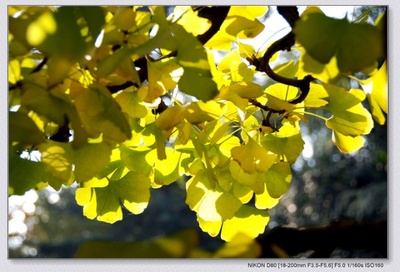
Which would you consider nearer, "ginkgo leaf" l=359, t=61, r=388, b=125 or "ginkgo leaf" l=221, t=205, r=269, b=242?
"ginkgo leaf" l=359, t=61, r=388, b=125

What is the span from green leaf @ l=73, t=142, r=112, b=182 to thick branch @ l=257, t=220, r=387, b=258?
13 cm

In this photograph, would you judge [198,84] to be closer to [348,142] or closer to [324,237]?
[324,237]

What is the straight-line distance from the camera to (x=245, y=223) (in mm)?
612

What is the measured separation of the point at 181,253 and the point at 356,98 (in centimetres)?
28

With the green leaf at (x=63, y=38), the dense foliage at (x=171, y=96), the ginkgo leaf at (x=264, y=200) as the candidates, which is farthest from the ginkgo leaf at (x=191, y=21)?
the ginkgo leaf at (x=264, y=200)

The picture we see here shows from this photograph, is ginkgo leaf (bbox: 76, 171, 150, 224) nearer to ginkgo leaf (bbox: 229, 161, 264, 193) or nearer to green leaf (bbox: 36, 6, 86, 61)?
ginkgo leaf (bbox: 229, 161, 264, 193)

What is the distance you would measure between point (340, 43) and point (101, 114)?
144mm

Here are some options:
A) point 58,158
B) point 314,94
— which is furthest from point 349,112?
point 58,158

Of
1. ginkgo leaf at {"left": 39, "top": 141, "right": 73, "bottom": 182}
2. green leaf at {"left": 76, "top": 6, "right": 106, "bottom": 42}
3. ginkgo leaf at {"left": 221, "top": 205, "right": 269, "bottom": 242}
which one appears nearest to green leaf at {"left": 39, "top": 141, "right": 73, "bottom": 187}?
ginkgo leaf at {"left": 39, "top": 141, "right": 73, "bottom": 182}

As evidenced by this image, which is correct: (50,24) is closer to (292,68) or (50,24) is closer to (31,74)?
(31,74)

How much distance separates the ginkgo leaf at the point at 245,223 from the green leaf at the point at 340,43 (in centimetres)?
28

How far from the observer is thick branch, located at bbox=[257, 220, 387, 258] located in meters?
0.35

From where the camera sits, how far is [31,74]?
389 millimetres

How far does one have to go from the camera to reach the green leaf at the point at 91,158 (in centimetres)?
44
